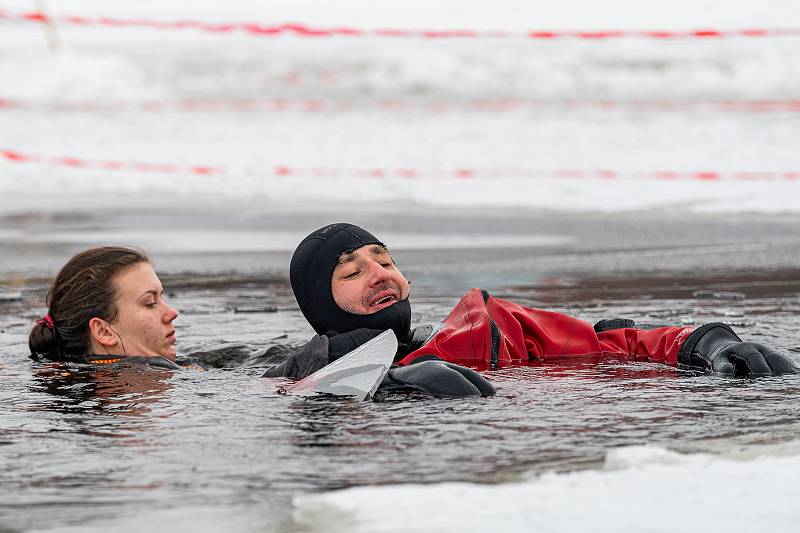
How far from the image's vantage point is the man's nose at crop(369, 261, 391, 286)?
4.98 m

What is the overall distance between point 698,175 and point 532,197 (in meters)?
2.10

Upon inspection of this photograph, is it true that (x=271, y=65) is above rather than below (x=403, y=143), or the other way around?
above

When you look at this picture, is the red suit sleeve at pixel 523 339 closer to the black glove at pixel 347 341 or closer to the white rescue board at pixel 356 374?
the black glove at pixel 347 341

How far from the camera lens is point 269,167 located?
15.5 metres

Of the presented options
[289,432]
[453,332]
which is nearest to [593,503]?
[289,432]

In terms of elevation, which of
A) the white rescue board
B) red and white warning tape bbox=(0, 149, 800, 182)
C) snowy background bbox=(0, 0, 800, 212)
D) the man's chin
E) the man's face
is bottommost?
the white rescue board

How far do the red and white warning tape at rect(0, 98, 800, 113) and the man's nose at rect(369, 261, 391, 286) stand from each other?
47.1ft

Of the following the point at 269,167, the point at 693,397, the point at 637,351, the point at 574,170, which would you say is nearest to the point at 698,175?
the point at 574,170

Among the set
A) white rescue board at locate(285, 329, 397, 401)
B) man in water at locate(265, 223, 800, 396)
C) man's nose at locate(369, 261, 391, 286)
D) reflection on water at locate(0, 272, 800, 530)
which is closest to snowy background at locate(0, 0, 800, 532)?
reflection on water at locate(0, 272, 800, 530)

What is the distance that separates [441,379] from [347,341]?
28.4 inches

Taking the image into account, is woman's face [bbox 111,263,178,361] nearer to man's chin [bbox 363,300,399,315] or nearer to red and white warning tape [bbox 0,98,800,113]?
man's chin [bbox 363,300,399,315]

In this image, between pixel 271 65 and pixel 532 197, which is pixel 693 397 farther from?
pixel 271 65

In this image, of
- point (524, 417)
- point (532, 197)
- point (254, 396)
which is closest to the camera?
point (524, 417)

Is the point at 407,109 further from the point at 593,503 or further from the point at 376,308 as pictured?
the point at 593,503
